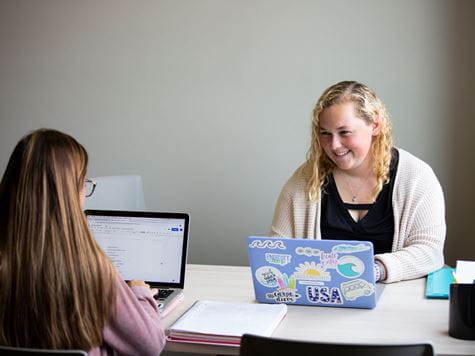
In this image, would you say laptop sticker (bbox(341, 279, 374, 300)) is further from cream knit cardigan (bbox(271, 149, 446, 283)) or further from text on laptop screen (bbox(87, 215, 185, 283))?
text on laptop screen (bbox(87, 215, 185, 283))

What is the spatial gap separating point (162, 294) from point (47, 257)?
0.68 metres

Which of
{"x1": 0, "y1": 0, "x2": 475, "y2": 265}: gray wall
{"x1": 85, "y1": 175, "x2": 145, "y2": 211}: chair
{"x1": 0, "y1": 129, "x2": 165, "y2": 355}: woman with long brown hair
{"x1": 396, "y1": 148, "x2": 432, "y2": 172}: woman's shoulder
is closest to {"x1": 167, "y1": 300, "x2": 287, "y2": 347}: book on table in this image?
{"x1": 0, "y1": 129, "x2": 165, "y2": 355}: woman with long brown hair

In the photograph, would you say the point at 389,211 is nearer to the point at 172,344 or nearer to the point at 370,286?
the point at 370,286

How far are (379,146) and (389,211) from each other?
0.24 meters

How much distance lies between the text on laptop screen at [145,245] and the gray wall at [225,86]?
1.47m

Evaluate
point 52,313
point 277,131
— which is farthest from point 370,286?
point 277,131

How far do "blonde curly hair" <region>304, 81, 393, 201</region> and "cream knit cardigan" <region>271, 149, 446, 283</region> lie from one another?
0.14 ft

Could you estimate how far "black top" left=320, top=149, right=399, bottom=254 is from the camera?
252 cm

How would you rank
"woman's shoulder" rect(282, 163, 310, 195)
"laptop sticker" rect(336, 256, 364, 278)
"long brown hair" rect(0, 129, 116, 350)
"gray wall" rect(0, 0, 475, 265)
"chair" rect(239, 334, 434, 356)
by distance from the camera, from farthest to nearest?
"gray wall" rect(0, 0, 475, 265) < "woman's shoulder" rect(282, 163, 310, 195) < "laptop sticker" rect(336, 256, 364, 278) < "long brown hair" rect(0, 129, 116, 350) < "chair" rect(239, 334, 434, 356)

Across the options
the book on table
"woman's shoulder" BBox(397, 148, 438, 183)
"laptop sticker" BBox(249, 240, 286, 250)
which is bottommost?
the book on table

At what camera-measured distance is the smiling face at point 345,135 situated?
2.52m

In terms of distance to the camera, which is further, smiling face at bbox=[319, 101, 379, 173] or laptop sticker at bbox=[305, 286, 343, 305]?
smiling face at bbox=[319, 101, 379, 173]

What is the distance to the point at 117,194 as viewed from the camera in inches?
A: 128

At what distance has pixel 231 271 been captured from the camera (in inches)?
99.3
